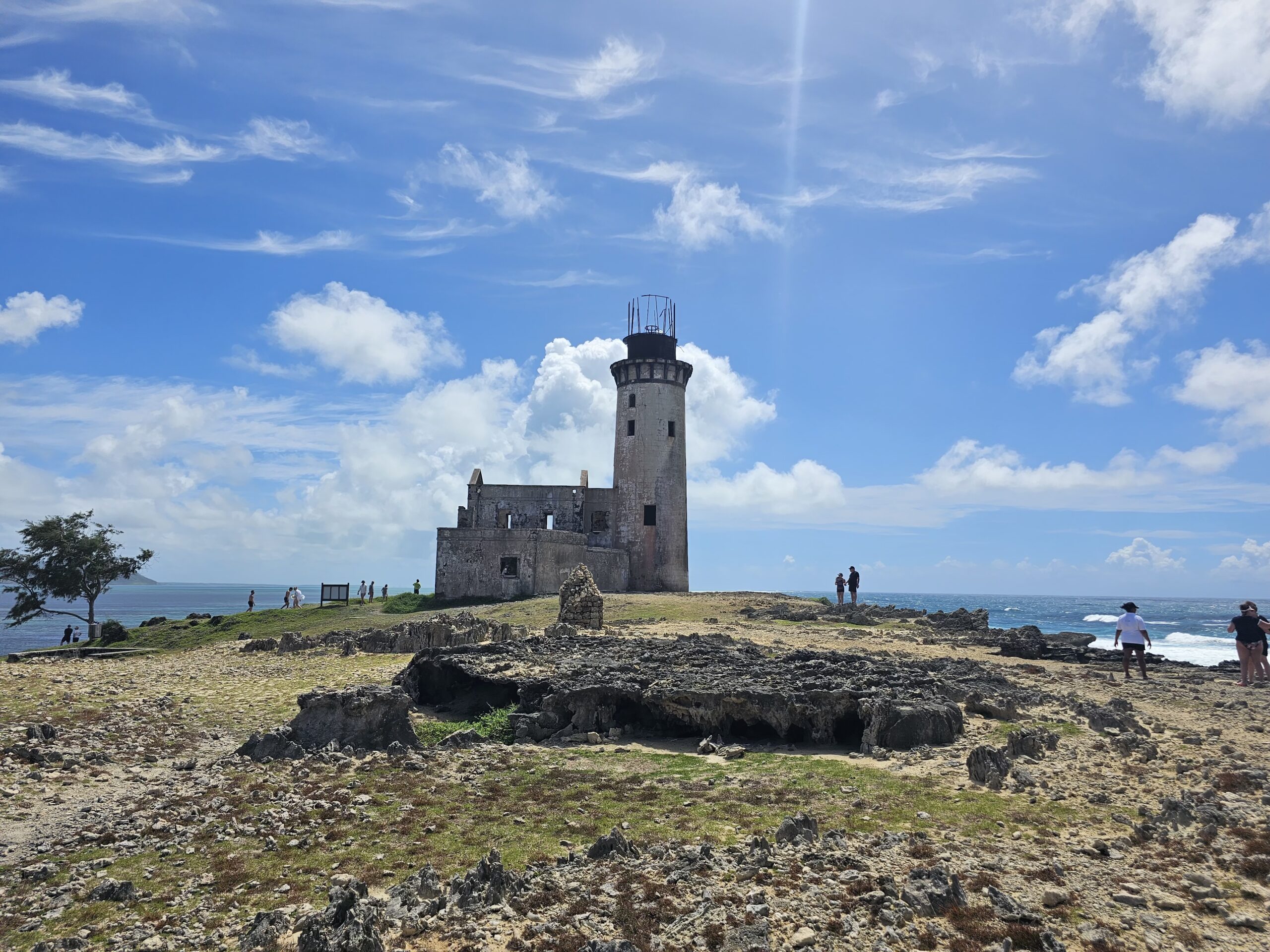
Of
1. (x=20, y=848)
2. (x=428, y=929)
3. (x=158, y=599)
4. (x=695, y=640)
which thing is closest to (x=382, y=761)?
(x=20, y=848)

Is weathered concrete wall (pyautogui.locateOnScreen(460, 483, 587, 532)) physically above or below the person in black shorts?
above

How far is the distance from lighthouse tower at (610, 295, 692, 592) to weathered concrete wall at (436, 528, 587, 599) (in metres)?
6.84

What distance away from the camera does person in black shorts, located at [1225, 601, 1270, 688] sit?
17422 mm

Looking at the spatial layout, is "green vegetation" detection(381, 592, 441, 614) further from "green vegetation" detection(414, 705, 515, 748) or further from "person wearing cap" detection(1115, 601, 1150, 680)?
"person wearing cap" detection(1115, 601, 1150, 680)

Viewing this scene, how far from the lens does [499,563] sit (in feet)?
142

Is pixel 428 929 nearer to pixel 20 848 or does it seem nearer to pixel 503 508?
pixel 20 848

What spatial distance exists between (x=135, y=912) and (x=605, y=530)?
143 ft

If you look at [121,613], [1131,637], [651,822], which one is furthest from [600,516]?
[121,613]

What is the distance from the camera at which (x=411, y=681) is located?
17.3 meters

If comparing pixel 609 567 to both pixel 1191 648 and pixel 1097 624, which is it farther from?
pixel 1097 624

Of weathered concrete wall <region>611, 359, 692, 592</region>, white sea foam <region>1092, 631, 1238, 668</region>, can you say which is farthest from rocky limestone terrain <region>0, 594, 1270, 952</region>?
weathered concrete wall <region>611, 359, 692, 592</region>

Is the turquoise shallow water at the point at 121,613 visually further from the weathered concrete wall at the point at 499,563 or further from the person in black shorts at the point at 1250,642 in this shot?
the person in black shorts at the point at 1250,642

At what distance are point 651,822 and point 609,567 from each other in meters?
37.7

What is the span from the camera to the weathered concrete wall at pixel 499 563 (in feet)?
140
